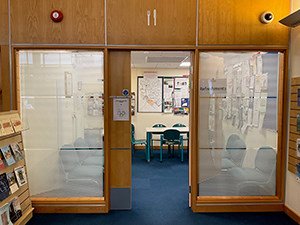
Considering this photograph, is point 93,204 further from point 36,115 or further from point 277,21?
point 277,21

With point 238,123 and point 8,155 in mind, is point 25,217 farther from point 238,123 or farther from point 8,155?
point 238,123

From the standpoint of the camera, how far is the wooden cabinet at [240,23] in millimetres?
3667

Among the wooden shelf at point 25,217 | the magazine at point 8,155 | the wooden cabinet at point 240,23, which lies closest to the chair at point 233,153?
the wooden cabinet at point 240,23

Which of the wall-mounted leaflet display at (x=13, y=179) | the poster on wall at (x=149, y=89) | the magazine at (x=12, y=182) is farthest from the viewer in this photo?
the poster on wall at (x=149, y=89)

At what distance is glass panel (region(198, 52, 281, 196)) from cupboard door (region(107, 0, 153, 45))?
0.87 metres

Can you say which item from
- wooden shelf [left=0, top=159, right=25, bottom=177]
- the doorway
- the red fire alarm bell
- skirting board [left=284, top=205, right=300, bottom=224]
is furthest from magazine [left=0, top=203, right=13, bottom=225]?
the doorway

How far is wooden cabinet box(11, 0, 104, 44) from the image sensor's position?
3582mm

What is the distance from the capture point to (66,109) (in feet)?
12.5

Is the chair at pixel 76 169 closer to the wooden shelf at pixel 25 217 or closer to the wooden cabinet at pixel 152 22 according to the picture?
the wooden shelf at pixel 25 217

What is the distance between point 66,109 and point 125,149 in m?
0.96

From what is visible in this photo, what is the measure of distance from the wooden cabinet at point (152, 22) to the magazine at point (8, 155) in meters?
1.77

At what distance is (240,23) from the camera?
12.1 feet

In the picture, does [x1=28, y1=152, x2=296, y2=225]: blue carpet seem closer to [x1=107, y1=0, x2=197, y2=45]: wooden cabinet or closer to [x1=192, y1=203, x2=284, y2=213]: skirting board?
[x1=192, y1=203, x2=284, y2=213]: skirting board

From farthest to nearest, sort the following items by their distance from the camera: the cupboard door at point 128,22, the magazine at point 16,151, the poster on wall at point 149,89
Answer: the poster on wall at point 149,89
the cupboard door at point 128,22
the magazine at point 16,151
